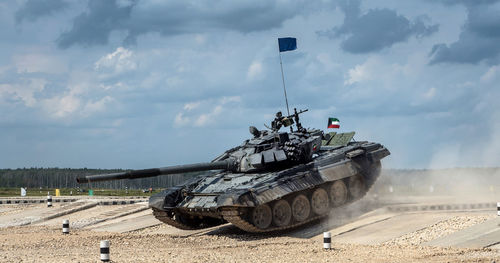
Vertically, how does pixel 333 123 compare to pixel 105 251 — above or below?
above

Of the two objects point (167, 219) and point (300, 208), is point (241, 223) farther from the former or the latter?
point (167, 219)

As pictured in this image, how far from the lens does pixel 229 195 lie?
68.8ft

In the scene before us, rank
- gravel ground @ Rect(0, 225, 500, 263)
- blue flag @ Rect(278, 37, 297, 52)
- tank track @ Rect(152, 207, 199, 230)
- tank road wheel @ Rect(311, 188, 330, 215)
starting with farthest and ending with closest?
blue flag @ Rect(278, 37, 297, 52)
tank road wheel @ Rect(311, 188, 330, 215)
tank track @ Rect(152, 207, 199, 230)
gravel ground @ Rect(0, 225, 500, 263)

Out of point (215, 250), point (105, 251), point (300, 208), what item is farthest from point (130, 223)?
point (105, 251)

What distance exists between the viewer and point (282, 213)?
22812mm

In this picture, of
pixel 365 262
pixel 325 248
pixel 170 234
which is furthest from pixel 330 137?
pixel 365 262

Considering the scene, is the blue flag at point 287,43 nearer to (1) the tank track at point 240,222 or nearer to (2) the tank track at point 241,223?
(2) the tank track at point 241,223

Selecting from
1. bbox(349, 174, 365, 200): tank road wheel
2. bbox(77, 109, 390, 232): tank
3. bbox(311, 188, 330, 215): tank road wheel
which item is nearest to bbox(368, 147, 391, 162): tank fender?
bbox(77, 109, 390, 232): tank

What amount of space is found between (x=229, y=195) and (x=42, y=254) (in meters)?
5.93

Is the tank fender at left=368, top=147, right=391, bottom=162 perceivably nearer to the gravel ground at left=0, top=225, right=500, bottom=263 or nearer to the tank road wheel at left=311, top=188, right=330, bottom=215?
the tank road wheel at left=311, top=188, right=330, bottom=215

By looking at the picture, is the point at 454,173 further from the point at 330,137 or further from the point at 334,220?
the point at 334,220

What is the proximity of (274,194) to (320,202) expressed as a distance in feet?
10.4

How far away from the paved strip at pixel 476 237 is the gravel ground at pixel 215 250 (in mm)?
636

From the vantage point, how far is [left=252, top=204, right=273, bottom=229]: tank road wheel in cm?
2184
